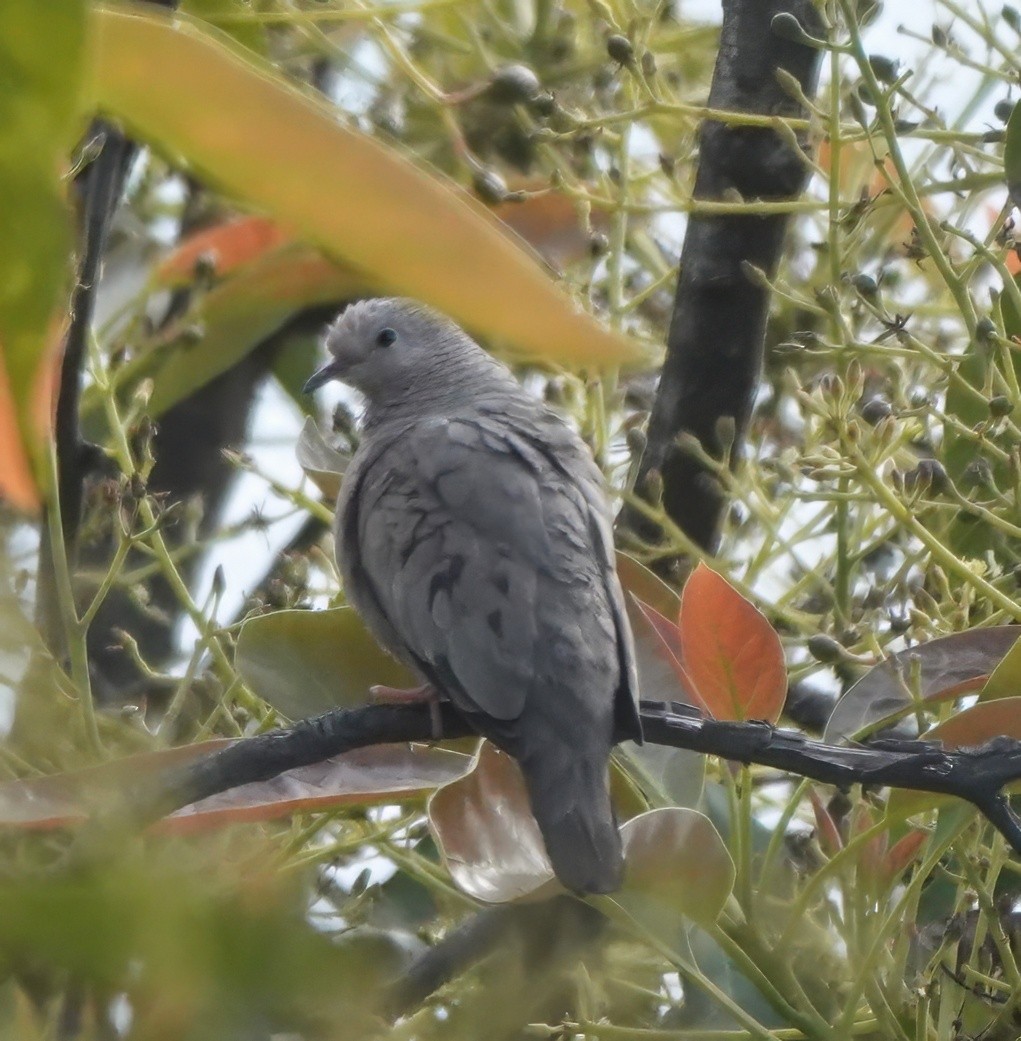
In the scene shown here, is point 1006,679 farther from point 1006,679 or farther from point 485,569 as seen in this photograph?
point 485,569

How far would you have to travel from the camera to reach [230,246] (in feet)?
8.80

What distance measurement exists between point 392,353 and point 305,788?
5.52 ft

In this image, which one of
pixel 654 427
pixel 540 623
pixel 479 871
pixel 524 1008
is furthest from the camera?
pixel 654 427

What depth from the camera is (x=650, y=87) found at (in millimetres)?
2170

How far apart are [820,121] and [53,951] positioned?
80.2 inches

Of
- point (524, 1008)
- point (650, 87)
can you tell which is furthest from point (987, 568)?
point (524, 1008)

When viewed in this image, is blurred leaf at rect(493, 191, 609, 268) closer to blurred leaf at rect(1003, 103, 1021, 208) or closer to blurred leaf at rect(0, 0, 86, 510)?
blurred leaf at rect(1003, 103, 1021, 208)

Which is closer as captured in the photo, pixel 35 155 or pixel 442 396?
pixel 35 155

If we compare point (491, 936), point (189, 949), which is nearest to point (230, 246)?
point (491, 936)

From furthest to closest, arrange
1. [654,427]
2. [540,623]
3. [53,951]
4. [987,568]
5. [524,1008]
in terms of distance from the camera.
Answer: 1. [654,427]
2. [540,623]
3. [987,568]
4. [524,1008]
5. [53,951]

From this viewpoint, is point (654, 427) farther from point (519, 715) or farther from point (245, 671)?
point (245, 671)

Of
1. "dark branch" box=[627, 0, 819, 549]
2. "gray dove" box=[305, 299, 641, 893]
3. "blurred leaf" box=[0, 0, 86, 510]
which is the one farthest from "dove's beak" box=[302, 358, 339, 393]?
"blurred leaf" box=[0, 0, 86, 510]

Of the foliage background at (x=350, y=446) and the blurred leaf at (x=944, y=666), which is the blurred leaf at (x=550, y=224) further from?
the blurred leaf at (x=944, y=666)

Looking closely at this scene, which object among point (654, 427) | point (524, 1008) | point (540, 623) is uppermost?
point (654, 427)
